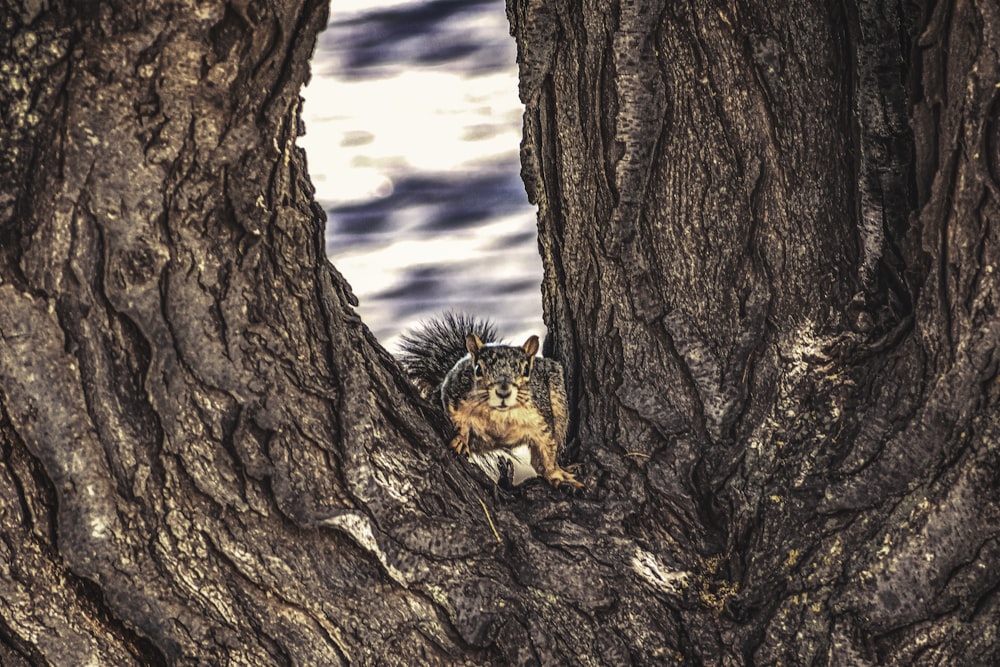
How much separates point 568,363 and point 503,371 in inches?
11.9

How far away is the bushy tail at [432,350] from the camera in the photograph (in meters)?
3.47

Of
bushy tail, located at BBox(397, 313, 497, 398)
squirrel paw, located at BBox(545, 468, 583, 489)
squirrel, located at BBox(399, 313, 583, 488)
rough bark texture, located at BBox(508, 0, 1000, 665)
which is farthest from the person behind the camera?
bushy tail, located at BBox(397, 313, 497, 398)

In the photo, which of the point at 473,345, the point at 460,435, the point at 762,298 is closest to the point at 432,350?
the point at 473,345

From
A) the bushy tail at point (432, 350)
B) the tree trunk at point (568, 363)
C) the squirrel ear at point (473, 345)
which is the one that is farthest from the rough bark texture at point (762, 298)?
the bushy tail at point (432, 350)

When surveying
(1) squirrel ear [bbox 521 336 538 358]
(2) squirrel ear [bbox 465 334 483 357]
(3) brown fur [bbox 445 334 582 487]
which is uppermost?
(2) squirrel ear [bbox 465 334 483 357]

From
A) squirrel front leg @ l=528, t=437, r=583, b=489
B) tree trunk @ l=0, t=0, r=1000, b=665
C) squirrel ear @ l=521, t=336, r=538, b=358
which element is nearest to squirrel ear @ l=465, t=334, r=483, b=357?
squirrel ear @ l=521, t=336, r=538, b=358

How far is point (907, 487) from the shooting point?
2135 mm

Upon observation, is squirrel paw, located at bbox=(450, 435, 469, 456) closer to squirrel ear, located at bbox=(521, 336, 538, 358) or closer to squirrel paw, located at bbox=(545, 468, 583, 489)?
squirrel paw, located at bbox=(545, 468, 583, 489)

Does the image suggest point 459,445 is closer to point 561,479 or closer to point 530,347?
point 561,479

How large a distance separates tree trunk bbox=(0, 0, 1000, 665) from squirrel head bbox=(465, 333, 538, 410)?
29 centimetres

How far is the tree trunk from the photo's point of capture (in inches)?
72.8

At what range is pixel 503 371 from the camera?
10.0 ft

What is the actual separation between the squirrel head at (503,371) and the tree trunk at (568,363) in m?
0.29

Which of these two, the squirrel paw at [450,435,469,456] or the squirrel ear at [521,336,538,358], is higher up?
the squirrel ear at [521,336,538,358]
